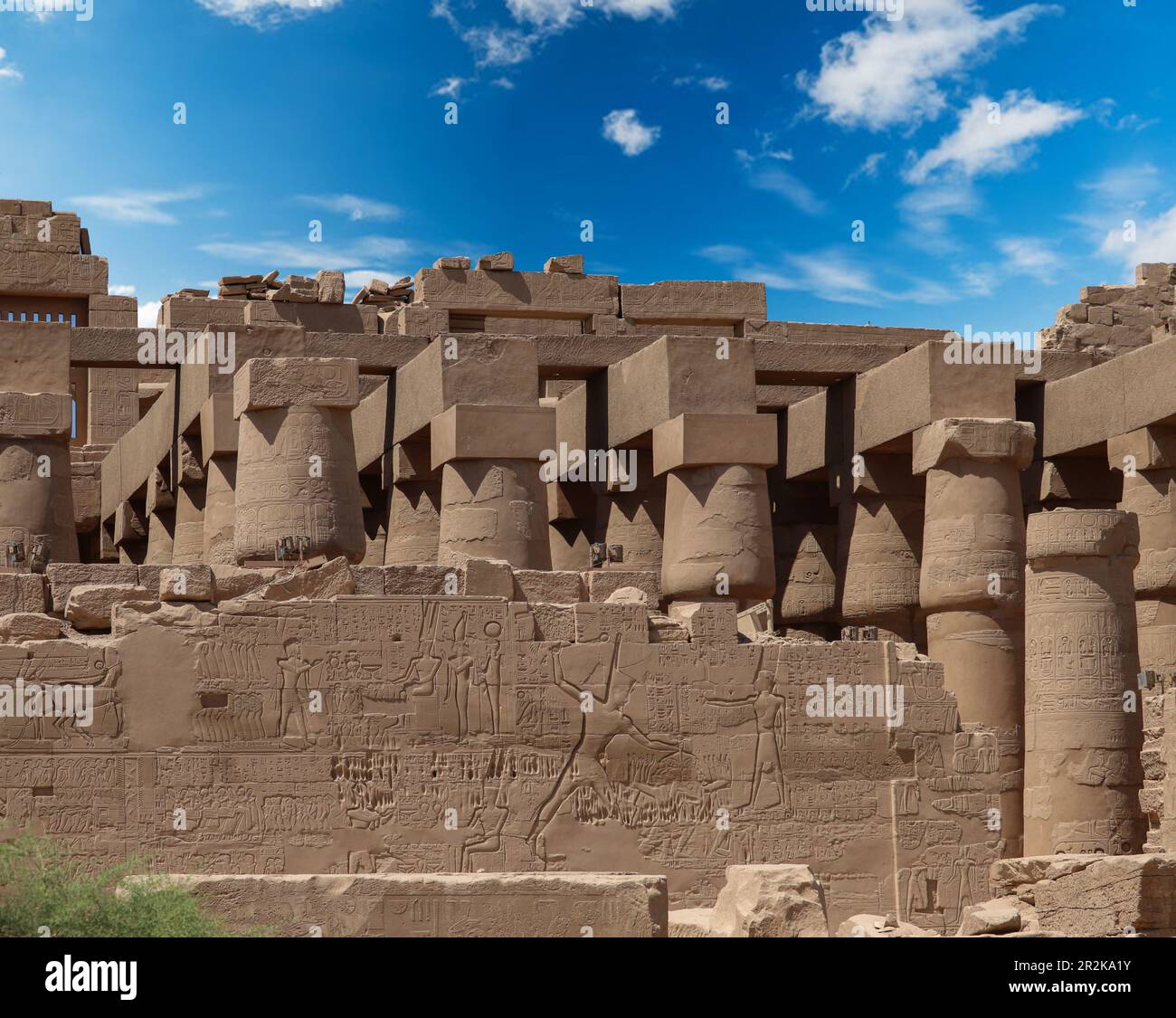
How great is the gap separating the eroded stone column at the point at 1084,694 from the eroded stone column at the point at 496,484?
4.77m

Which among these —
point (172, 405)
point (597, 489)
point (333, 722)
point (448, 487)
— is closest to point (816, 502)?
point (597, 489)

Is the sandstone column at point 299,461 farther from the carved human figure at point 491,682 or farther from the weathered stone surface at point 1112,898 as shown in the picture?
the weathered stone surface at point 1112,898

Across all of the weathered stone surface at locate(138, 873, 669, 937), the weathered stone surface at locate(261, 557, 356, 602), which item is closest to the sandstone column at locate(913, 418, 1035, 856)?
the weathered stone surface at locate(261, 557, 356, 602)

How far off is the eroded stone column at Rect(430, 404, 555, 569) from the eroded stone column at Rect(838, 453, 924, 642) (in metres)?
4.06

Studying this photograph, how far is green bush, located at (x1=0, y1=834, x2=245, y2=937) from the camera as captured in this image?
11594 millimetres

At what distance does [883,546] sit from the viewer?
22.1m

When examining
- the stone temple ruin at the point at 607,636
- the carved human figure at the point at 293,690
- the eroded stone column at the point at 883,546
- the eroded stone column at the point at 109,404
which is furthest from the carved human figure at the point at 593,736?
the eroded stone column at the point at 109,404

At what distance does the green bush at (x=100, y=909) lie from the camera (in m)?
11.6

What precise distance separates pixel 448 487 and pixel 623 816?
4.59 m

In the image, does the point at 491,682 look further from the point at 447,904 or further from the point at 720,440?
the point at 720,440

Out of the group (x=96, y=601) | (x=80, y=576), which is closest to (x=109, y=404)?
(x=80, y=576)

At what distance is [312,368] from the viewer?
59.9 feet

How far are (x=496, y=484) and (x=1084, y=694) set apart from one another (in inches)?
232
